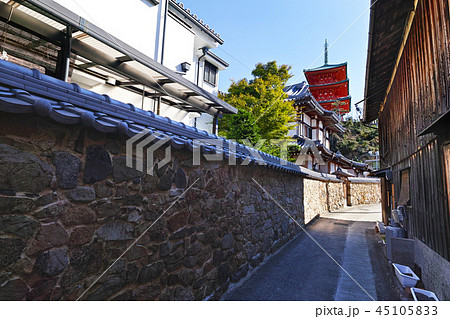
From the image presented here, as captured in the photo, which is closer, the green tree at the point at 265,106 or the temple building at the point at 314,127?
the green tree at the point at 265,106

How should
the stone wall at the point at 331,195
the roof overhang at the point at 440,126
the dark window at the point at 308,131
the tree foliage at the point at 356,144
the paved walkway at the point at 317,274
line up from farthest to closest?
the tree foliage at the point at 356,144, the dark window at the point at 308,131, the stone wall at the point at 331,195, the paved walkway at the point at 317,274, the roof overhang at the point at 440,126

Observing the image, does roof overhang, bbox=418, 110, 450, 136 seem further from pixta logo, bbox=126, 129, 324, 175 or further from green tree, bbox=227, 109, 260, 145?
green tree, bbox=227, 109, 260, 145

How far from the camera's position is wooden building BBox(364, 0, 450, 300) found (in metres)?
3.67

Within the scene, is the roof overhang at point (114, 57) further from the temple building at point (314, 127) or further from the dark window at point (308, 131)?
the dark window at point (308, 131)

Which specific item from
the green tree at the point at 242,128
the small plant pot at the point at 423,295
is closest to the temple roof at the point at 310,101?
the green tree at the point at 242,128

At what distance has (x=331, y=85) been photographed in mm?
30781

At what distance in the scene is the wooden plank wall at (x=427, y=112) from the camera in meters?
3.70

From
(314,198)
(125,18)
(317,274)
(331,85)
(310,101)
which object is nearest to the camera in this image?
(317,274)

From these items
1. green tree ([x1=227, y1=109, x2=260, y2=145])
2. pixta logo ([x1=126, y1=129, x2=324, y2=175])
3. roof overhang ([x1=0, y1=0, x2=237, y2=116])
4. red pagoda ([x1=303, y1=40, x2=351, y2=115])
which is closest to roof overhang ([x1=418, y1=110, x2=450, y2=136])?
pixta logo ([x1=126, y1=129, x2=324, y2=175])

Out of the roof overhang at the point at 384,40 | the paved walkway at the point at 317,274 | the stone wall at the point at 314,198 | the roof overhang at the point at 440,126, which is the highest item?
the roof overhang at the point at 384,40

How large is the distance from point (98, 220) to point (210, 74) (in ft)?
44.5

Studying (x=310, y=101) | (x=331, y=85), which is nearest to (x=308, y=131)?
(x=310, y=101)

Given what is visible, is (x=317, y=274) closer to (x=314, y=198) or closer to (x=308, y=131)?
(x=314, y=198)

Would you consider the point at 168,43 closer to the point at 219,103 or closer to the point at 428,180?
the point at 219,103
